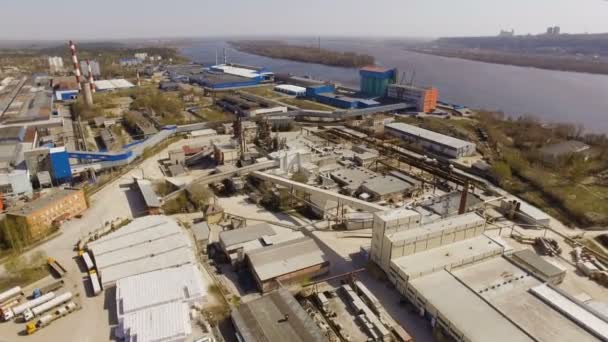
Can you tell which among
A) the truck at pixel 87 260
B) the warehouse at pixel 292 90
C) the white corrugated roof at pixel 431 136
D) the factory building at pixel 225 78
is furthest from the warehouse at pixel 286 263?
the factory building at pixel 225 78

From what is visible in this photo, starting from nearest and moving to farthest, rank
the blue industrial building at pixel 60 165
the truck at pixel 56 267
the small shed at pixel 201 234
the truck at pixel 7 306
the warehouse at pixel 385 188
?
the truck at pixel 7 306 → the truck at pixel 56 267 → the small shed at pixel 201 234 → the warehouse at pixel 385 188 → the blue industrial building at pixel 60 165

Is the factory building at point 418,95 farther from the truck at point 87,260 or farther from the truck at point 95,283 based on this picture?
the truck at point 95,283

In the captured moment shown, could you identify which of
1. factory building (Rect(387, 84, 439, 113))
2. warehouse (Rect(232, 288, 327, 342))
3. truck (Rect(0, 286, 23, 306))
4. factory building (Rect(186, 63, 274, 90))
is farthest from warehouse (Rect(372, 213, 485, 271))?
factory building (Rect(186, 63, 274, 90))

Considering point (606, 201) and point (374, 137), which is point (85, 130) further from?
point (606, 201)

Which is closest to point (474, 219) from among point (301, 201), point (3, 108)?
point (301, 201)

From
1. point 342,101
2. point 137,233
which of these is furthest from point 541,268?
point 342,101

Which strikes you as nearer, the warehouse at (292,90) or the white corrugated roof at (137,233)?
the white corrugated roof at (137,233)

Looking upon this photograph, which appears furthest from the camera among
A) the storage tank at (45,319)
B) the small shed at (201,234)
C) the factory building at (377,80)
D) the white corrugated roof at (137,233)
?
the factory building at (377,80)

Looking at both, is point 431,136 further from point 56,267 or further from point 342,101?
point 56,267
